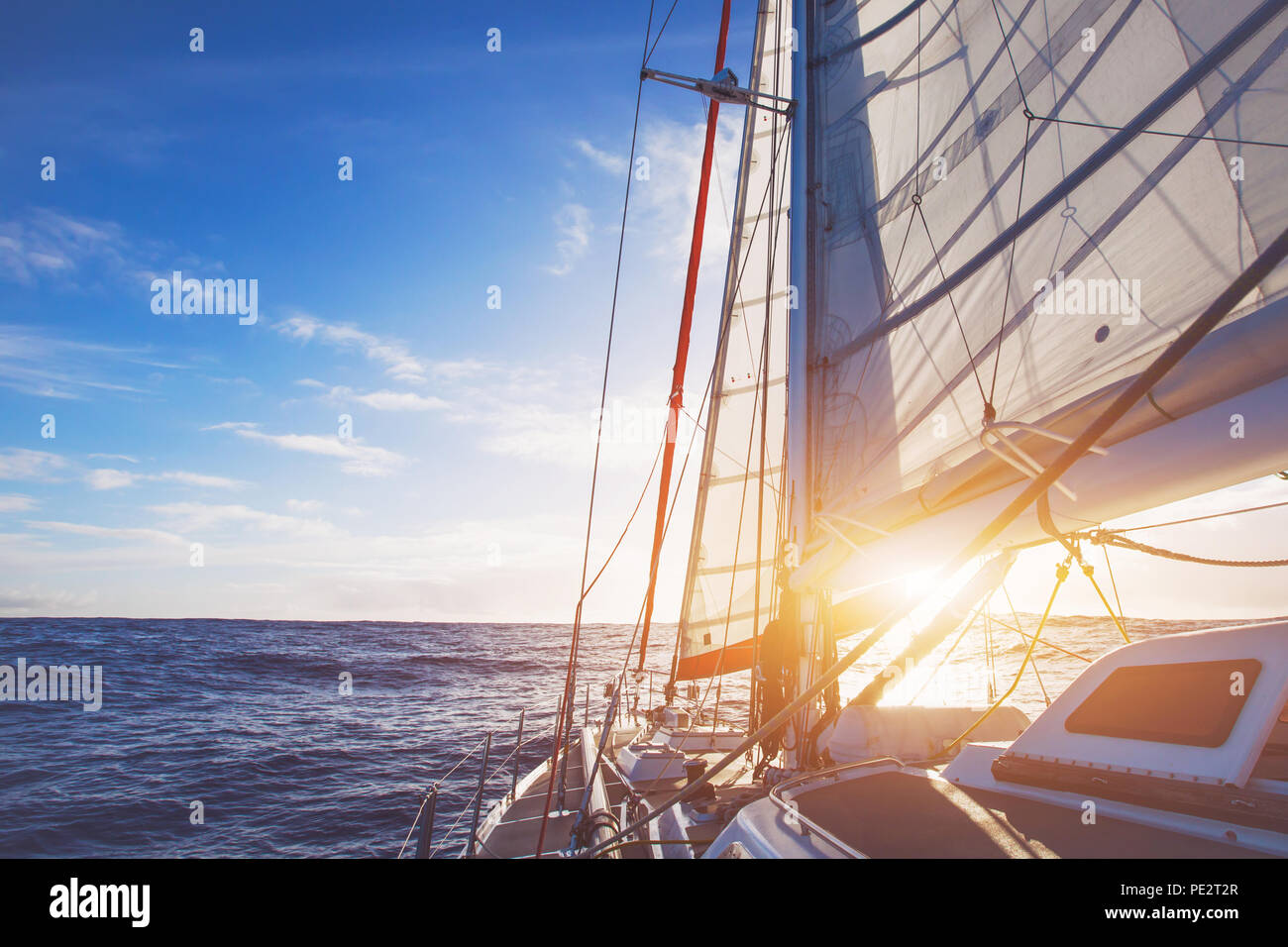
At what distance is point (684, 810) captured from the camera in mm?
3654

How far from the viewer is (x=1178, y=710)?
8.59 feet

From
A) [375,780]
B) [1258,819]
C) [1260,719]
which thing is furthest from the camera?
[375,780]

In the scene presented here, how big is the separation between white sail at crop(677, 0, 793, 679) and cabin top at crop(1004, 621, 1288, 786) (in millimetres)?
5387

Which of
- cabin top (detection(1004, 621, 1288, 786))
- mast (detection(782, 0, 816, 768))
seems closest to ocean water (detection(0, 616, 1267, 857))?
mast (detection(782, 0, 816, 768))

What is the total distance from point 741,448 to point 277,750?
14.3m

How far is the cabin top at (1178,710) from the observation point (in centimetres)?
237

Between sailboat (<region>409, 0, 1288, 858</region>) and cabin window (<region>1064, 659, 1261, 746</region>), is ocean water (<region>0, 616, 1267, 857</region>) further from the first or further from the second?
cabin window (<region>1064, 659, 1261, 746</region>)

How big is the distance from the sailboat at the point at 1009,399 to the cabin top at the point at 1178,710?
0.04ft

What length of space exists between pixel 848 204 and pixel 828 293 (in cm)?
84

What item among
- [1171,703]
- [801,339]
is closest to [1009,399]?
[1171,703]

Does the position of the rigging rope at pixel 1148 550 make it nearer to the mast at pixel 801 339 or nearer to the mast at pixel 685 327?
the mast at pixel 801 339
